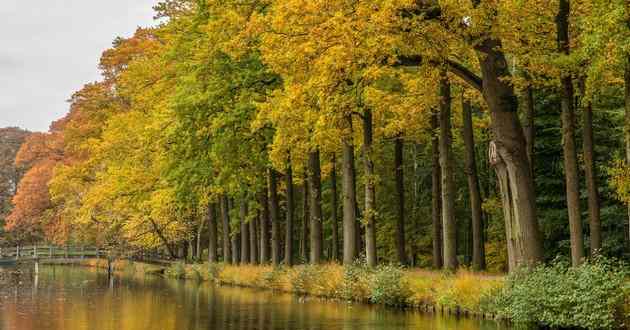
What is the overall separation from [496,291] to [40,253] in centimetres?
4999

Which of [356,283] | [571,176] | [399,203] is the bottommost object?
[356,283]

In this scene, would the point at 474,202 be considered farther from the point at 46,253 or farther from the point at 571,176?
the point at 46,253

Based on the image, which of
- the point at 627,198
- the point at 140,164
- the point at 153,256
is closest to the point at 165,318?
the point at 627,198

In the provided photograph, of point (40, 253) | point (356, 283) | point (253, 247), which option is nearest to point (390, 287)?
point (356, 283)

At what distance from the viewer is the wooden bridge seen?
203ft

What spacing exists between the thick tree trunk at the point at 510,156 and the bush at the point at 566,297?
112 centimetres

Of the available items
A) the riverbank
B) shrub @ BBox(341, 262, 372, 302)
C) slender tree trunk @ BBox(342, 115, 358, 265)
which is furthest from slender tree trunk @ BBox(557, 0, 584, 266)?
slender tree trunk @ BBox(342, 115, 358, 265)

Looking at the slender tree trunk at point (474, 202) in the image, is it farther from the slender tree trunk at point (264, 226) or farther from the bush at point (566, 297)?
the slender tree trunk at point (264, 226)

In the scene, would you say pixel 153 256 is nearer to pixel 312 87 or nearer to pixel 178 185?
pixel 178 185

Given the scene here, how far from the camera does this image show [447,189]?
26344 mm

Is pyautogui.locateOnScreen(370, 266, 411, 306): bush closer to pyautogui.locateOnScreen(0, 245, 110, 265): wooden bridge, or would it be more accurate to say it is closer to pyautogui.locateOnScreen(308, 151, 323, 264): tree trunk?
pyautogui.locateOnScreen(308, 151, 323, 264): tree trunk

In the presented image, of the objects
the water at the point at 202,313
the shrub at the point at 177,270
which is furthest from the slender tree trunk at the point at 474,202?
the shrub at the point at 177,270

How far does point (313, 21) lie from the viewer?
21188 mm

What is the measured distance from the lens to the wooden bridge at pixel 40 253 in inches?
2432
